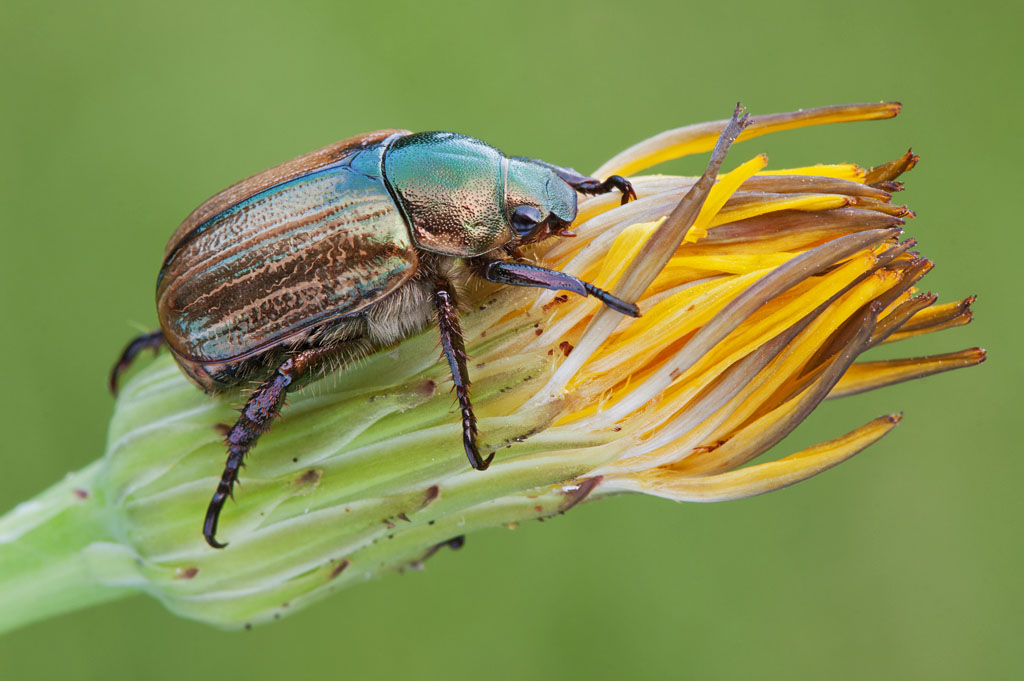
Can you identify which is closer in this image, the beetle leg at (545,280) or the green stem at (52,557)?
the beetle leg at (545,280)

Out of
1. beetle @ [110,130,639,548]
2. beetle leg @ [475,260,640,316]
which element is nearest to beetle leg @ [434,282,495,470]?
beetle @ [110,130,639,548]

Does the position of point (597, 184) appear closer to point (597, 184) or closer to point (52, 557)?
point (597, 184)

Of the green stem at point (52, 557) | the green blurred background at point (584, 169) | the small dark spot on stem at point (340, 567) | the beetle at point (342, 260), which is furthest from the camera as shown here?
the green blurred background at point (584, 169)

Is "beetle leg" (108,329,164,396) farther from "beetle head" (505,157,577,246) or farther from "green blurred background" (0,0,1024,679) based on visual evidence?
"beetle head" (505,157,577,246)

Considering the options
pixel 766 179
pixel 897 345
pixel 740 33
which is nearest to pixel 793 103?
pixel 740 33

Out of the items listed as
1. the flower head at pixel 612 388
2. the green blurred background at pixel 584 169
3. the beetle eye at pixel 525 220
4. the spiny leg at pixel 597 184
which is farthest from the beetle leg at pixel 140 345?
the spiny leg at pixel 597 184

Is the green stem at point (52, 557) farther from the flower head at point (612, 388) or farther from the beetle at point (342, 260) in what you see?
the beetle at point (342, 260)
